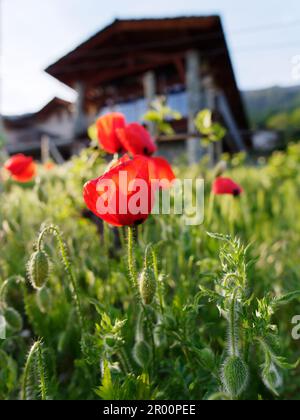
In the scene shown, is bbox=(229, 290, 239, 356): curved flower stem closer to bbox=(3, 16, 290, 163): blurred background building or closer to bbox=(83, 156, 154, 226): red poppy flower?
bbox=(83, 156, 154, 226): red poppy flower

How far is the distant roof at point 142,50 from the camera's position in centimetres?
724

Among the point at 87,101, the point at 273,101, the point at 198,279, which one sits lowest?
the point at 198,279

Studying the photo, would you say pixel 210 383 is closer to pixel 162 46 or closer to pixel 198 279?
pixel 198 279

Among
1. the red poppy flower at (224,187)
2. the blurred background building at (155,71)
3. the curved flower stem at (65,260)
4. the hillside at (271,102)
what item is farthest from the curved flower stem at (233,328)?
the hillside at (271,102)

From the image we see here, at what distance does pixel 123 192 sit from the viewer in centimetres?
59

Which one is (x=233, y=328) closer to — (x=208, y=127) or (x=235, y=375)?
(x=235, y=375)

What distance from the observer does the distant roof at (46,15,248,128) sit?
7.24m

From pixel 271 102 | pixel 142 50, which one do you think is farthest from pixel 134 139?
pixel 271 102

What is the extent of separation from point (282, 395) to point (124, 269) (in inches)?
16.6

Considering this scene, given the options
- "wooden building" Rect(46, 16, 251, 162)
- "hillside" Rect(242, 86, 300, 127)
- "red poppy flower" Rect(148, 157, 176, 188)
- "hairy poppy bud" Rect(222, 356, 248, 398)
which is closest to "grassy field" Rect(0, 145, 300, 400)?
"hairy poppy bud" Rect(222, 356, 248, 398)

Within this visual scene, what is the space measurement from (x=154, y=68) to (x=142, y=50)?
2.42 ft

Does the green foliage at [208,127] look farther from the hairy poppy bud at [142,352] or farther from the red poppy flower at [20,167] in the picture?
the hairy poppy bud at [142,352]
